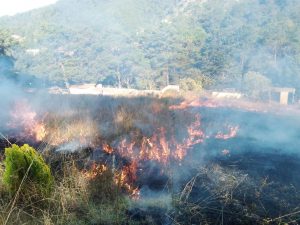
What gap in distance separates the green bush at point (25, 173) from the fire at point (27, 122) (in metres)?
4.00

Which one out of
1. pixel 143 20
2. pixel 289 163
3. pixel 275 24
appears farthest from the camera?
pixel 143 20

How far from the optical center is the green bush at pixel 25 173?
4504 mm

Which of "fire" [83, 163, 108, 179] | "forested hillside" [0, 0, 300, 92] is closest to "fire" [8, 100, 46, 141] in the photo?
"fire" [83, 163, 108, 179]

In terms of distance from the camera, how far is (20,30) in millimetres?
62812

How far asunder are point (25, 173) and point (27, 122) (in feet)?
19.6

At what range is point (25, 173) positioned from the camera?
450 centimetres

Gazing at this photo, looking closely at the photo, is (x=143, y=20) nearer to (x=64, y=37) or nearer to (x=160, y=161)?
(x=64, y=37)

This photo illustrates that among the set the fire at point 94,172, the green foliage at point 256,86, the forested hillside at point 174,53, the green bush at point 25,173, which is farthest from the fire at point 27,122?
the forested hillside at point 174,53

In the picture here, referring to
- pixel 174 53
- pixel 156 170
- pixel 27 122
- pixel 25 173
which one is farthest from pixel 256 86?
pixel 25 173

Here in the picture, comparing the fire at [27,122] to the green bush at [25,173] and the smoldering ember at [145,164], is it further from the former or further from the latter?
the green bush at [25,173]

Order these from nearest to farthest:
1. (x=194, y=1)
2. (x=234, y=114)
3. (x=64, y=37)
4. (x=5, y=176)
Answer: (x=5, y=176) → (x=234, y=114) → (x=64, y=37) → (x=194, y=1)

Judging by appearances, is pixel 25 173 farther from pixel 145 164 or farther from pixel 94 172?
pixel 145 164

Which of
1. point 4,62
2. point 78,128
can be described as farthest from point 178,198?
point 4,62

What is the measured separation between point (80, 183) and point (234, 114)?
9.29 m
